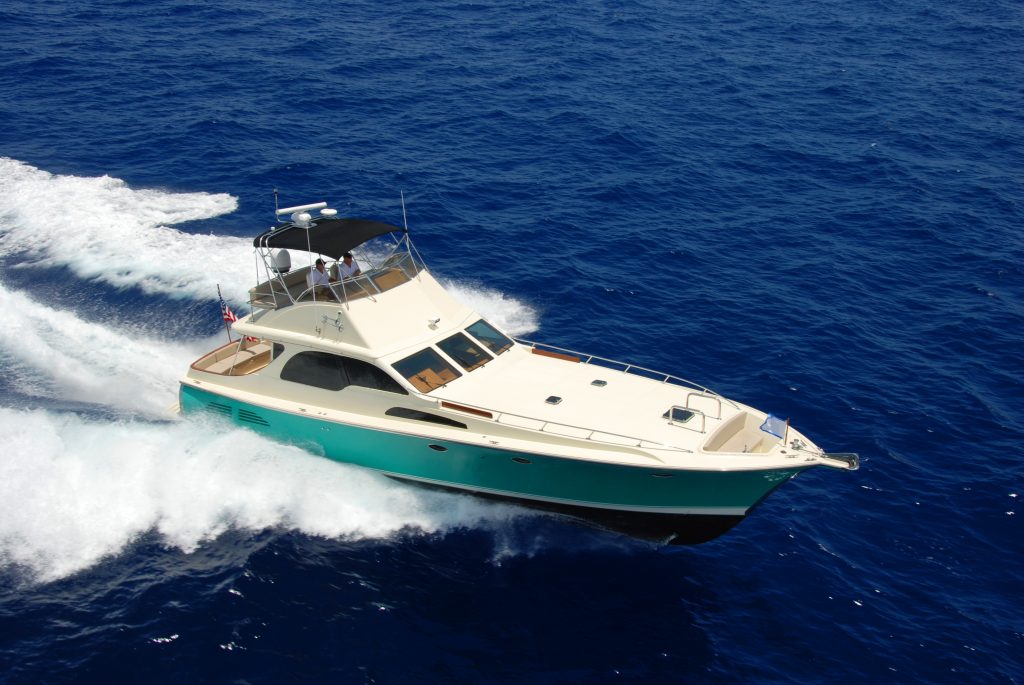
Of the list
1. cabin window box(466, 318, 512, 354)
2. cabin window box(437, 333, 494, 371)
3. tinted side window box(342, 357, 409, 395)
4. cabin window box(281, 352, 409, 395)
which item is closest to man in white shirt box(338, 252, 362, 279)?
cabin window box(281, 352, 409, 395)

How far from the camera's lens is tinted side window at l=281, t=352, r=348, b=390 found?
2160 cm

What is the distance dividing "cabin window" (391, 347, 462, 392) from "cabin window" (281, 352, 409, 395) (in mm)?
363

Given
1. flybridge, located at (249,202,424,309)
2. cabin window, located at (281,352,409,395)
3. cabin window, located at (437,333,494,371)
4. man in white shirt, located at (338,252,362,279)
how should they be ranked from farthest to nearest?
man in white shirt, located at (338,252,362,279) → cabin window, located at (437,333,494,371) → flybridge, located at (249,202,424,309) → cabin window, located at (281,352,409,395)

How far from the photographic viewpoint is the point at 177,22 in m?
54.2

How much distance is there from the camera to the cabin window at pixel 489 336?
75.2ft

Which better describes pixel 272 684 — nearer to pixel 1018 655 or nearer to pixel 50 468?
pixel 50 468

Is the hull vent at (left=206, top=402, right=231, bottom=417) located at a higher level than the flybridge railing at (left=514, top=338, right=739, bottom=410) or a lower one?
lower

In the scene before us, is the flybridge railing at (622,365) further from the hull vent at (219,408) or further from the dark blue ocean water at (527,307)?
the hull vent at (219,408)

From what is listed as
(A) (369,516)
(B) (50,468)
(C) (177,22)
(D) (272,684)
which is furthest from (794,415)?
(C) (177,22)

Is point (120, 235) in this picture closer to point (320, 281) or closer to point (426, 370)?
point (320, 281)

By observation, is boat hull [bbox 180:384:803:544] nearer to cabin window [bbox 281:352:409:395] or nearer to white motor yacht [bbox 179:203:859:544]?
white motor yacht [bbox 179:203:859:544]

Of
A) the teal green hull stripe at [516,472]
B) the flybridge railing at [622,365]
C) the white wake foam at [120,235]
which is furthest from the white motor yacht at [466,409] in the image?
the white wake foam at [120,235]

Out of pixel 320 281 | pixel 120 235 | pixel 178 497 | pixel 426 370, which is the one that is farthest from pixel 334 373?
pixel 120 235

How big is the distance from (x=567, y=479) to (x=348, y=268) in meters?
7.52
